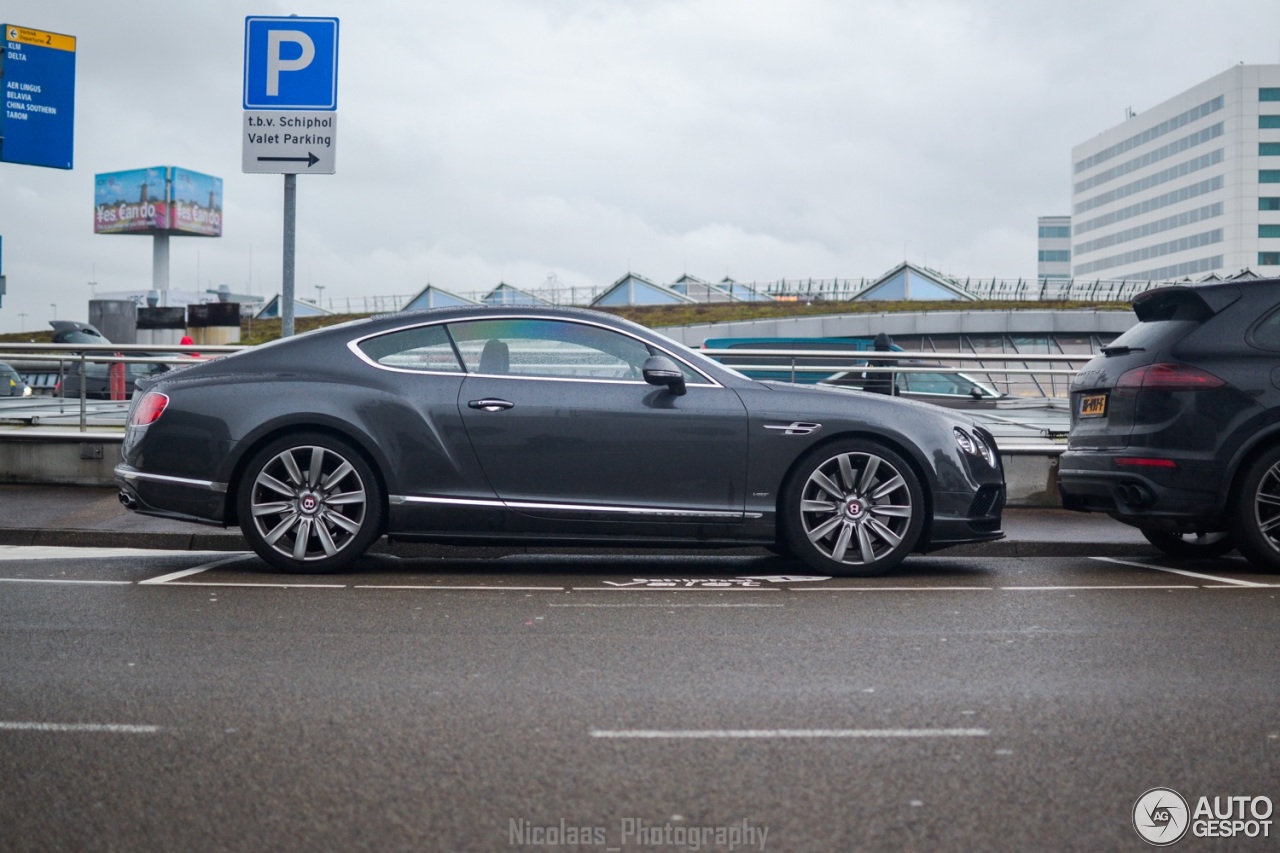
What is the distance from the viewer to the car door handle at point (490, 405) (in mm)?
7855

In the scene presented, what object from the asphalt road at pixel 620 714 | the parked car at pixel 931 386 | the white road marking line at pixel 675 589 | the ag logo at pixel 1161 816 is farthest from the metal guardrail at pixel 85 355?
the ag logo at pixel 1161 816

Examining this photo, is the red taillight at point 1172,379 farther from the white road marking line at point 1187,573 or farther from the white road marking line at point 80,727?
the white road marking line at point 80,727

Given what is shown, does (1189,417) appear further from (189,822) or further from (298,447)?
(189,822)

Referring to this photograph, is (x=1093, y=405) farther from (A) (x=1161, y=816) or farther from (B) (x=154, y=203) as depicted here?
(B) (x=154, y=203)

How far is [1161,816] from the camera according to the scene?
354 cm

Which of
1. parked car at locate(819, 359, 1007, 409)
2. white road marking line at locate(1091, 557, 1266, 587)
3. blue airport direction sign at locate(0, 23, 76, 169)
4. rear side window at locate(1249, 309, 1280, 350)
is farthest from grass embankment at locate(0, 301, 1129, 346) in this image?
rear side window at locate(1249, 309, 1280, 350)

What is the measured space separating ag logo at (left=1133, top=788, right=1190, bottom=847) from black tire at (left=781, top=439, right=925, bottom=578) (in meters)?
4.20

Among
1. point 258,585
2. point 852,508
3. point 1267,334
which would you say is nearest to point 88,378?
point 258,585

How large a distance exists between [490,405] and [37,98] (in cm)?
2285

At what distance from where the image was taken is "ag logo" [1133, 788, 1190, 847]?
3406 mm

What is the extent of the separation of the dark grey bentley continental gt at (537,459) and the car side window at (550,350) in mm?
14

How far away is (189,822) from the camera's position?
3441 mm

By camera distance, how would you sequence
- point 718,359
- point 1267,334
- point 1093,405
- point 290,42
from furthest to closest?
point 718,359 → point 290,42 → point 1093,405 → point 1267,334

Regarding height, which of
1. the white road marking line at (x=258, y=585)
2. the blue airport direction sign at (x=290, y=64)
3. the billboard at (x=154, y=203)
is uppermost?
the billboard at (x=154, y=203)
